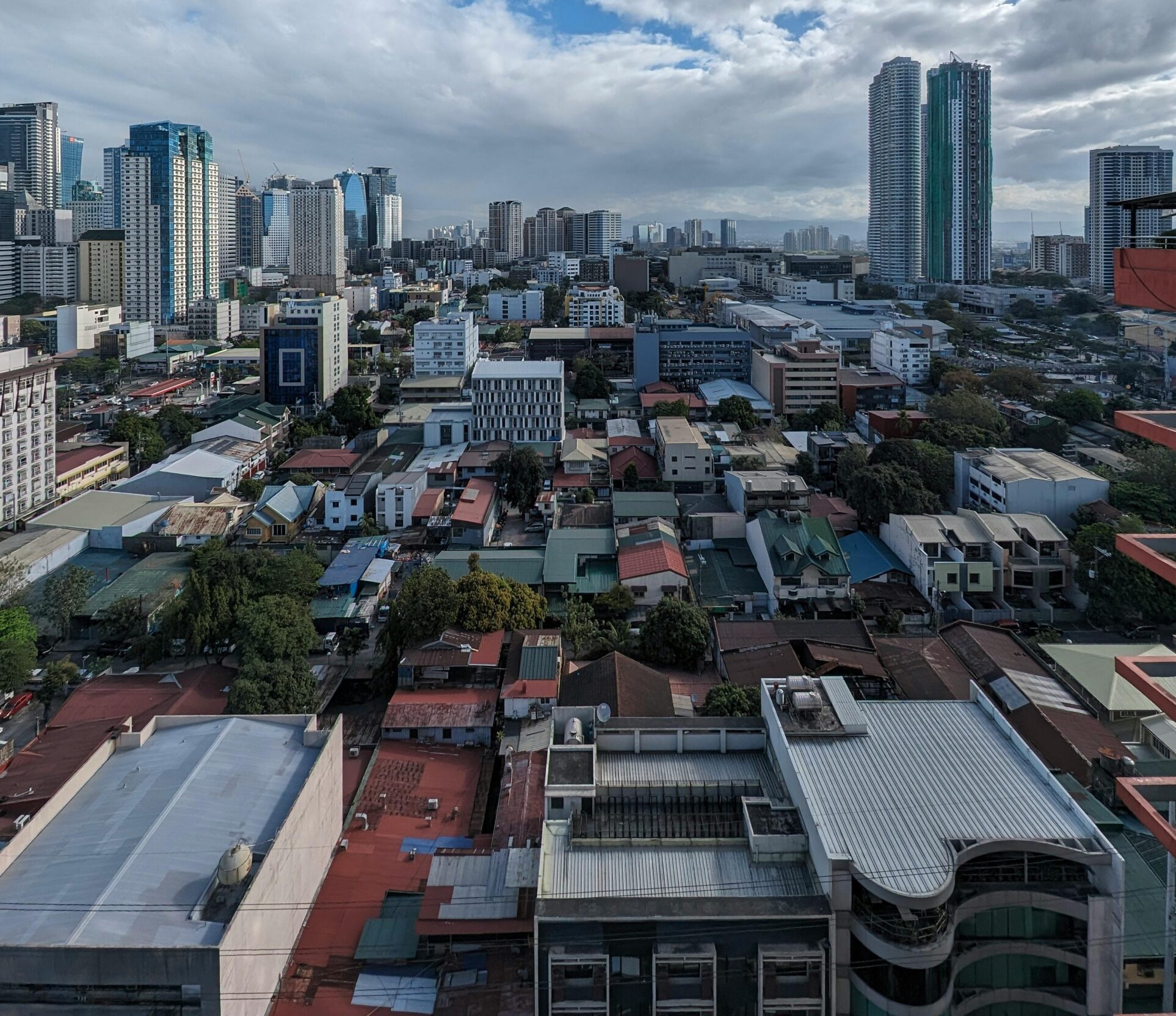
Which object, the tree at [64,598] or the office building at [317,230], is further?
the office building at [317,230]

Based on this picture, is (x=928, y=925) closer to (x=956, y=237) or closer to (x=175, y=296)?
(x=175, y=296)

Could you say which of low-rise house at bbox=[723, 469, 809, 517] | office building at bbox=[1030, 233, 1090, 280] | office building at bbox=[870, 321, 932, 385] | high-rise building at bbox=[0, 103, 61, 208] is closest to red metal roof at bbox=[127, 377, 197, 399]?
low-rise house at bbox=[723, 469, 809, 517]

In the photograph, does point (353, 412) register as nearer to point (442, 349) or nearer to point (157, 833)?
point (442, 349)

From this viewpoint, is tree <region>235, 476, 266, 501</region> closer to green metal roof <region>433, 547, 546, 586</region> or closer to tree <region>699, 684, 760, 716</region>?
green metal roof <region>433, 547, 546, 586</region>

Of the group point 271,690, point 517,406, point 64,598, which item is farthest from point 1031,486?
point 64,598

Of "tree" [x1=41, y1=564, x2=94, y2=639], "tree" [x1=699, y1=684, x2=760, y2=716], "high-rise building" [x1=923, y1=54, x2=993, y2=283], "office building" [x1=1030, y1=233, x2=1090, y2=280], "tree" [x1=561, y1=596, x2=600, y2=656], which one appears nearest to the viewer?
"tree" [x1=699, y1=684, x2=760, y2=716]

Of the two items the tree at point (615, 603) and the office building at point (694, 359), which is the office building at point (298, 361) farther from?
the tree at point (615, 603)

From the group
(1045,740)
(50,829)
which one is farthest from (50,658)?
(1045,740)

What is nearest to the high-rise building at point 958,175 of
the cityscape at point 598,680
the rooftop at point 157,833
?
the cityscape at point 598,680
